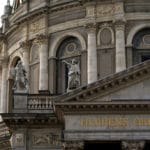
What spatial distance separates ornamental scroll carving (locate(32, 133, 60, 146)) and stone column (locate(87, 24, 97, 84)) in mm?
8115

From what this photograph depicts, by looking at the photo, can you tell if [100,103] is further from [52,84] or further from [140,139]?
[52,84]

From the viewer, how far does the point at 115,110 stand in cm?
3512

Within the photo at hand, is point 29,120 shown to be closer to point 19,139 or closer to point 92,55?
point 19,139

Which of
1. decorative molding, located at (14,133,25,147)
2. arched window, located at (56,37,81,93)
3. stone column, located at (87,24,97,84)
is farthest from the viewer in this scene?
arched window, located at (56,37,81,93)

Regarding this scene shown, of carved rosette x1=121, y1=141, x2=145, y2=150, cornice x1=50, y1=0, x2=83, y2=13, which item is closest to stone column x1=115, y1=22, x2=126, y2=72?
cornice x1=50, y1=0, x2=83, y2=13

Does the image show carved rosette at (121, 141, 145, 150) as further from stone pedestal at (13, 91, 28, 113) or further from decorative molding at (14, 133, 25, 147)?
stone pedestal at (13, 91, 28, 113)

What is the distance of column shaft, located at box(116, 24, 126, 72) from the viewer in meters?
44.9

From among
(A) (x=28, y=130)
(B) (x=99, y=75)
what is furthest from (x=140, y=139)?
(B) (x=99, y=75)

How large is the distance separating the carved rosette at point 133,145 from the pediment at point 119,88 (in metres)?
2.32

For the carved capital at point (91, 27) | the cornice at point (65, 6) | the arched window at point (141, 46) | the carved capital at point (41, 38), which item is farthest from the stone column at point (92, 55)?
the carved capital at point (41, 38)

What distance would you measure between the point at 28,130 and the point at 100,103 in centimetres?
513

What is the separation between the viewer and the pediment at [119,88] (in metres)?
35.0

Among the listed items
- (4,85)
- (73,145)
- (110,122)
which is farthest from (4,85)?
(110,122)

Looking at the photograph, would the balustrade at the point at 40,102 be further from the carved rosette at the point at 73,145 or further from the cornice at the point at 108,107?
the carved rosette at the point at 73,145
